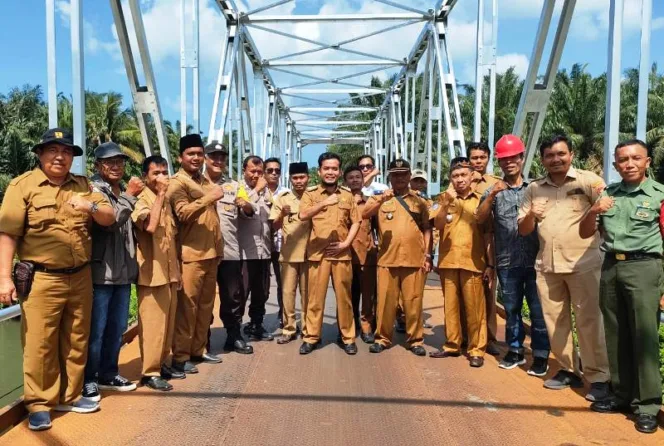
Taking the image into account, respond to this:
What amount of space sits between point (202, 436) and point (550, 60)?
16.9ft

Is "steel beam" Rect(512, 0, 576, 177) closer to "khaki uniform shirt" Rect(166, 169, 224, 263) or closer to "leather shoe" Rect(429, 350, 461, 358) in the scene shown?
"leather shoe" Rect(429, 350, 461, 358)

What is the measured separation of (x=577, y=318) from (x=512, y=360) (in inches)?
31.1

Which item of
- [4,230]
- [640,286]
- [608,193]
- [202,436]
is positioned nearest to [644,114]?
[608,193]

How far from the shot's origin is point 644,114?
405 centimetres

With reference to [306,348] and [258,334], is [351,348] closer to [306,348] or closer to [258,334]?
[306,348]

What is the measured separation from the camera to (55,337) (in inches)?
128

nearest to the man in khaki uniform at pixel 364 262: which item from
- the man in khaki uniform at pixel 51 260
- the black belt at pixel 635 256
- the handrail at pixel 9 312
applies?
the black belt at pixel 635 256

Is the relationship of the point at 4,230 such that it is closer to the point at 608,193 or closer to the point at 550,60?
the point at 608,193

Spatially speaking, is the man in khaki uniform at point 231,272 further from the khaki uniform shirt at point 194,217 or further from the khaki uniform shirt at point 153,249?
the khaki uniform shirt at point 153,249

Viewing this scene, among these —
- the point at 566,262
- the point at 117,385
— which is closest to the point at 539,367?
the point at 566,262

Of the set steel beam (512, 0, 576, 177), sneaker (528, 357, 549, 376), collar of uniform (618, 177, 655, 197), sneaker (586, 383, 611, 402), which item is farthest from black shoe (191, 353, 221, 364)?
steel beam (512, 0, 576, 177)

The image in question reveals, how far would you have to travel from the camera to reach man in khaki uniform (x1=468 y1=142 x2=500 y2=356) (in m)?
4.69

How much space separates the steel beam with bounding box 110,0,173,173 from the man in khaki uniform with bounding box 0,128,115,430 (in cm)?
265

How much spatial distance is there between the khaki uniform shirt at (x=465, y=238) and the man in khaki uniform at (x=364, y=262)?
843 millimetres
